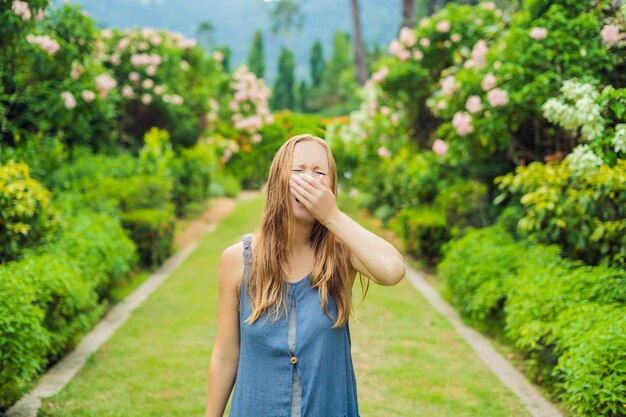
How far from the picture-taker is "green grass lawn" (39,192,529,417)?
15.5 ft

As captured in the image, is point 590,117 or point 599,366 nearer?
point 599,366

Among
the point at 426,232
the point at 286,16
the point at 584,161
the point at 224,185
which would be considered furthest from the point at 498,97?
the point at 286,16

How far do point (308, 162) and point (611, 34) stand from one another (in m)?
4.71

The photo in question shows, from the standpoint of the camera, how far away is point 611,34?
Answer: 5.77 meters

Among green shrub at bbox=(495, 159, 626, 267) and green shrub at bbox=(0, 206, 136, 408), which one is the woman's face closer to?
green shrub at bbox=(0, 206, 136, 408)

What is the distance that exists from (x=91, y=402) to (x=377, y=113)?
1103cm

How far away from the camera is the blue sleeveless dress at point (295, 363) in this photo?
1.97m

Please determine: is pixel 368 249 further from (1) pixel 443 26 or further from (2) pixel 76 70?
(1) pixel 443 26

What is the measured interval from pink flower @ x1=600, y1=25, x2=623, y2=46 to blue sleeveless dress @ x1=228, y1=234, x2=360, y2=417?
15.7 feet

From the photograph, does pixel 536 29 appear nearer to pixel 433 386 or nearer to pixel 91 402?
pixel 433 386

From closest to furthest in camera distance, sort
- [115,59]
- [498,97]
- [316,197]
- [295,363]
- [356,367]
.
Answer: [316,197] < [295,363] < [356,367] < [498,97] < [115,59]

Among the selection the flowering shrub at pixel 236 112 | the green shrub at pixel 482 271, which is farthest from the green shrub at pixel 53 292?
the flowering shrub at pixel 236 112

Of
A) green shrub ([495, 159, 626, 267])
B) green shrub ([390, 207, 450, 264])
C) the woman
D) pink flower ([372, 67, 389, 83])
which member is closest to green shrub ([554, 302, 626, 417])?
green shrub ([495, 159, 626, 267])

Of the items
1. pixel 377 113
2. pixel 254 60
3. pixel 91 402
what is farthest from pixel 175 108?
pixel 254 60
